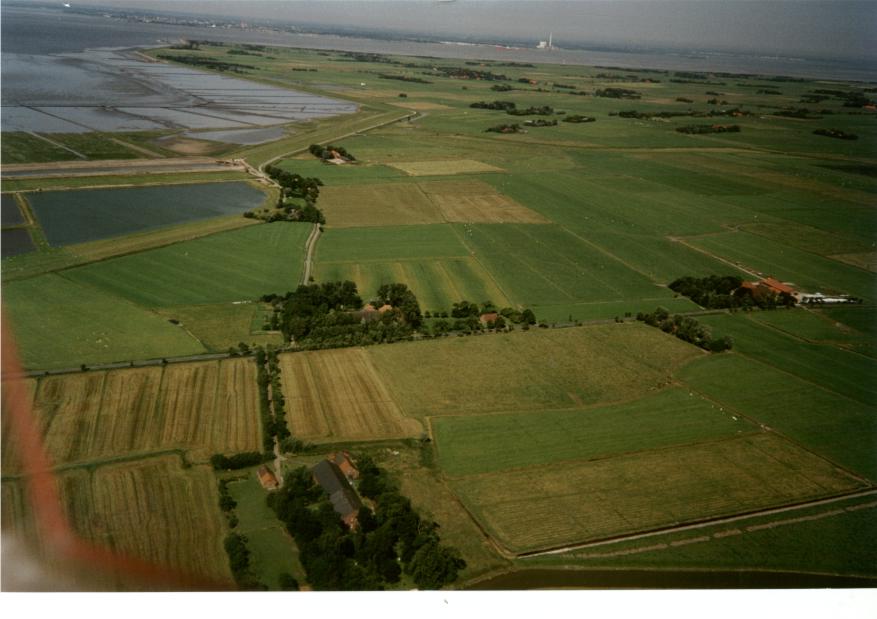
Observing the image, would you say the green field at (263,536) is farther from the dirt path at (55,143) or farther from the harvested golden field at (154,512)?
the dirt path at (55,143)

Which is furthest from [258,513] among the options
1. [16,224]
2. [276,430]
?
[16,224]

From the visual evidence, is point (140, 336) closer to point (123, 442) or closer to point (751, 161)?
point (123, 442)

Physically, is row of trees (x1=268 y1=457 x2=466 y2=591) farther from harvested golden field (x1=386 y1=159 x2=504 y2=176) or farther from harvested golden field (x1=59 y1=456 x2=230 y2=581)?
harvested golden field (x1=386 y1=159 x2=504 y2=176)

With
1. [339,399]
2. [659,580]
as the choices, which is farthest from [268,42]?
[659,580]

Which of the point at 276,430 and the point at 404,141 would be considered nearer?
the point at 276,430

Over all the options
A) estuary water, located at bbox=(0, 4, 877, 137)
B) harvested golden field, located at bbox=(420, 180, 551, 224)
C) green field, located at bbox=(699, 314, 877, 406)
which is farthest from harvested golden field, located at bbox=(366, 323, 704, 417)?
estuary water, located at bbox=(0, 4, 877, 137)

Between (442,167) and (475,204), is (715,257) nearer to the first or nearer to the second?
(475,204)
